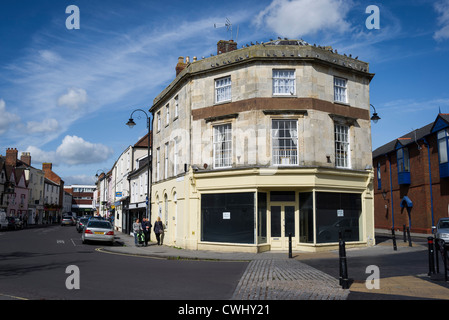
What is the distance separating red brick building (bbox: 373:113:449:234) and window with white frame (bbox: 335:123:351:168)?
13795mm

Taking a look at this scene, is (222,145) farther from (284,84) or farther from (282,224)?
(282,224)

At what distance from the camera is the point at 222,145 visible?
837 inches

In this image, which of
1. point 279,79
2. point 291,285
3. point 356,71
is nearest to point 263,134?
point 279,79

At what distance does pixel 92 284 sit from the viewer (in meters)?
9.85

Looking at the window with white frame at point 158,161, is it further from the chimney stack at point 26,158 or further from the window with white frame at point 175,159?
the chimney stack at point 26,158

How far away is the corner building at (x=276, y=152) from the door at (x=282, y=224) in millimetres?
50

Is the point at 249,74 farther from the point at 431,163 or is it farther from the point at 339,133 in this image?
the point at 431,163

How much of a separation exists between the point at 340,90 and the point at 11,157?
65.9 meters

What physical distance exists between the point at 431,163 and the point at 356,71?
633 inches

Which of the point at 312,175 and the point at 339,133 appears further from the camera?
the point at 339,133

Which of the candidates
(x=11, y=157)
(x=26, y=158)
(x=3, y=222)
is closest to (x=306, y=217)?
(x=3, y=222)

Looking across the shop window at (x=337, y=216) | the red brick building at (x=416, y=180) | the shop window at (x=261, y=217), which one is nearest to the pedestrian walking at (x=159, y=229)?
the shop window at (x=261, y=217)

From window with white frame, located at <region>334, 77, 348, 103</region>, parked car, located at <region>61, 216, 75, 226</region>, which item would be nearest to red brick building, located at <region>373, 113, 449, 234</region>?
window with white frame, located at <region>334, 77, 348, 103</region>
